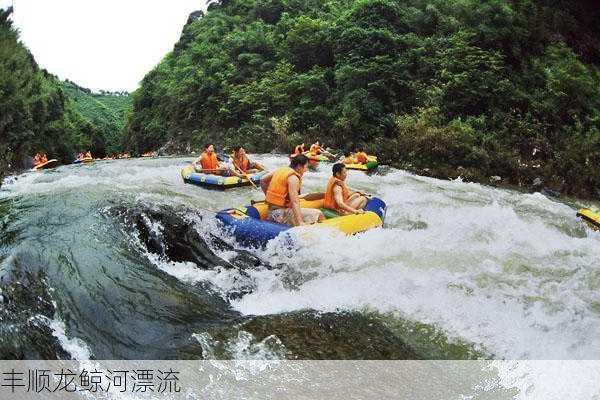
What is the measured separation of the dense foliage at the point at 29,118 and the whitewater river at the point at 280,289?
2.01 m

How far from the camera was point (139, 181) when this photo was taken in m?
9.90

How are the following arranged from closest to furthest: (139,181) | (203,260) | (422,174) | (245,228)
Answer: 1. (203,260)
2. (245,228)
3. (139,181)
4. (422,174)

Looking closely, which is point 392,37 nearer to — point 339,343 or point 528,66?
point 528,66

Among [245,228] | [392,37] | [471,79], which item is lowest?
[245,228]

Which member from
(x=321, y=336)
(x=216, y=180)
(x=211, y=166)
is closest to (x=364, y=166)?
(x=211, y=166)

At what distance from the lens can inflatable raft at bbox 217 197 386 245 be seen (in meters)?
5.54

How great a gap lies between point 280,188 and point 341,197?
0.86m

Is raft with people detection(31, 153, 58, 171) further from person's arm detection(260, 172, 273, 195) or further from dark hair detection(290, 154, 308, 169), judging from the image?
dark hair detection(290, 154, 308, 169)

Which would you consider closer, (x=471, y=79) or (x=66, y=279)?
(x=66, y=279)

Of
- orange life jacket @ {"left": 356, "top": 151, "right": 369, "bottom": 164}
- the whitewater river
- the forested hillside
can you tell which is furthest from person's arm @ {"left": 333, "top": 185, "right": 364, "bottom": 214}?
the forested hillside

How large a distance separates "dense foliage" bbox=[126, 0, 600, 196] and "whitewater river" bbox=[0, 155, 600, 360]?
5.85 meters

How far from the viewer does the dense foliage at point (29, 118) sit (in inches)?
254

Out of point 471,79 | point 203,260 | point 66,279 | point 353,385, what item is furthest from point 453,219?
point 471,79

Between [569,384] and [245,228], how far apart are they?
3.49 meters
